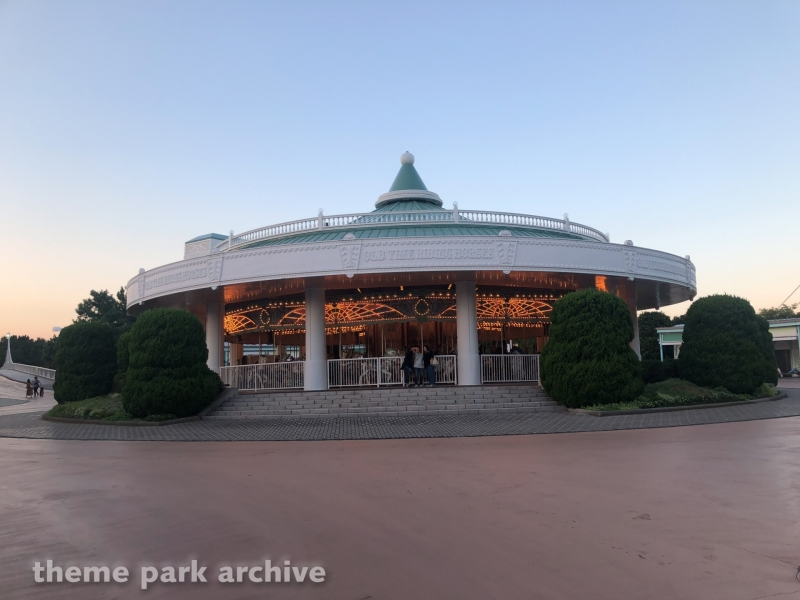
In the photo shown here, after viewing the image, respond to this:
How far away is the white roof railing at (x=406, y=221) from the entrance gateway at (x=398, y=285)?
5 centimetres

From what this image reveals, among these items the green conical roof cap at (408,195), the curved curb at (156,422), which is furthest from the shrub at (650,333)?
the curved curb at (156,422)

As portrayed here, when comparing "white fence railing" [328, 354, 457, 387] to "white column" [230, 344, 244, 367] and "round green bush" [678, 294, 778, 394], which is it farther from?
"white column" [230, 344, 244, 367]

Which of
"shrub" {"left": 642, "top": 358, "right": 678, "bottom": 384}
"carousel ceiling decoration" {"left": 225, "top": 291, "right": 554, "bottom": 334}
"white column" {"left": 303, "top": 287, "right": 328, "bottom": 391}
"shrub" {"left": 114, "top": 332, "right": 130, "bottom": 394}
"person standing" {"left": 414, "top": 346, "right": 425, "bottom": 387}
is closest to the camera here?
"shrub" {"left": 114, "top": 332, "right": 130, "bottom": 394}

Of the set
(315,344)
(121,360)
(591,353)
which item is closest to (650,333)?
(591,353)

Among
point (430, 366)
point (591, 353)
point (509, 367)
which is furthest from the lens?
point (509, 367)

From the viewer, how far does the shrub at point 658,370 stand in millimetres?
22094

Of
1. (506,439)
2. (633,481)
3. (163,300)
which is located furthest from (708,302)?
(163,300)

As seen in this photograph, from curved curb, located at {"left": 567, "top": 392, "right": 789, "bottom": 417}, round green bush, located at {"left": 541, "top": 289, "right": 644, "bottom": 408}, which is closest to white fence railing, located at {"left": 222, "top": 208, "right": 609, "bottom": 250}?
round green bush, located at {"left": 541, "top": 289, "right": 644, "bottom": 408}

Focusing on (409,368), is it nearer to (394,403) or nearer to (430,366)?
(430,366)

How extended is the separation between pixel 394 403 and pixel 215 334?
34.8 feet

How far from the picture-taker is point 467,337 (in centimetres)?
2144

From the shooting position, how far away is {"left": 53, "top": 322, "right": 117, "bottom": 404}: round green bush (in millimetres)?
21969

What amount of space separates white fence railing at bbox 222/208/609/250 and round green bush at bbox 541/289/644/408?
17.6 ft

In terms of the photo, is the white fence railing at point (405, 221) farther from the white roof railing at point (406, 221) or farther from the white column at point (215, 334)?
the white column at point (215, 334)
